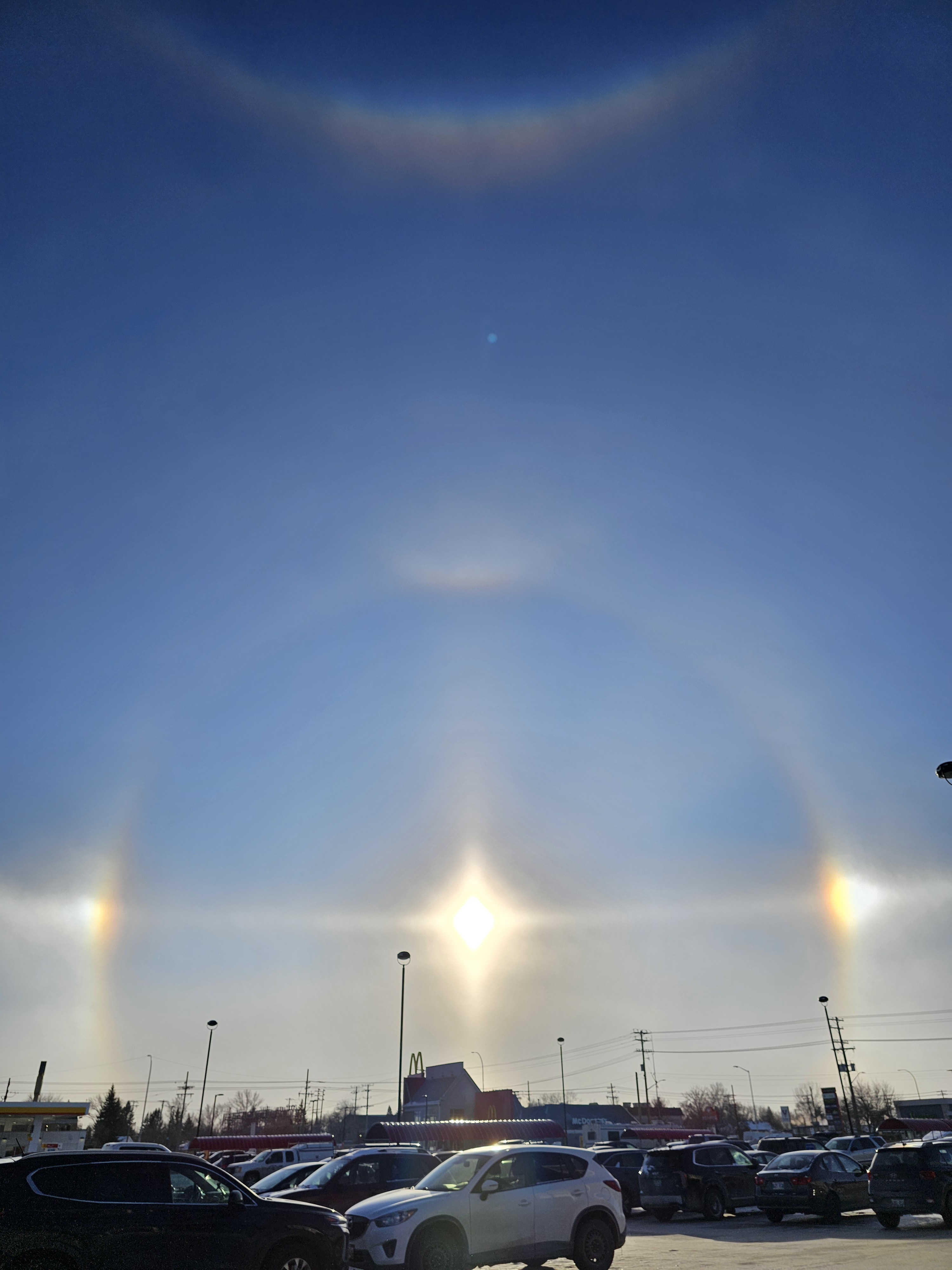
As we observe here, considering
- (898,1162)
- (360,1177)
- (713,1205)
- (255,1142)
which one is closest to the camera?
(360,1177)

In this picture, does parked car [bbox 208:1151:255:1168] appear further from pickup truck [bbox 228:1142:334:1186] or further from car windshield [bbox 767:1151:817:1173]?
car windshield [bbox 767:1151:817:1173]

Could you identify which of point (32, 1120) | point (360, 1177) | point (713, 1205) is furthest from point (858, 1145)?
point (32, 1120)

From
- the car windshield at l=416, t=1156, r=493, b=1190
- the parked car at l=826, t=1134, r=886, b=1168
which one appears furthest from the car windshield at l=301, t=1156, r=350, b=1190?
the parked car at l=826, t=1134, r=886, b=1168

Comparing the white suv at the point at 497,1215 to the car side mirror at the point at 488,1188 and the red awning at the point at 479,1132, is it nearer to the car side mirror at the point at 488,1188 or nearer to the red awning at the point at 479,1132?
the car side mirror at the point at 488,1188

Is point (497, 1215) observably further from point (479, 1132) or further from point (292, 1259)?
point (479, 1132)

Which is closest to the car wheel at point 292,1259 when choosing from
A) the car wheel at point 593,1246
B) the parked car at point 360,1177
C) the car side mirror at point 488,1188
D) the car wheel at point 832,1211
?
the car side mirror at point 488,1188

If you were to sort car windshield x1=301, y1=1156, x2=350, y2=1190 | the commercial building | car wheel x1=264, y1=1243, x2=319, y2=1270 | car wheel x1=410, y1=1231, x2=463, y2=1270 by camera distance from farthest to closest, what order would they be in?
the commercial building < car windshield x1=301, y1=1156, x2=350, y2=1190 < car wheel x1=410, y1=1231, x2=463, y2=1270 < car wheel x1=264, y1=1243, x2=319, y2=1270
